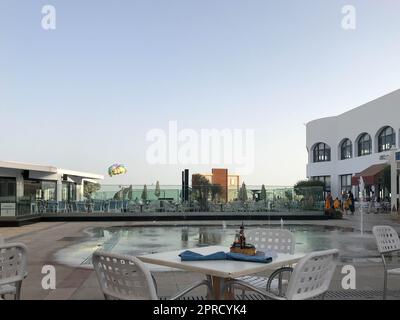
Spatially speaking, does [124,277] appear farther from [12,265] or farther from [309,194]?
[309,194]

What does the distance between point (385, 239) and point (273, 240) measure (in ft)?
4.79

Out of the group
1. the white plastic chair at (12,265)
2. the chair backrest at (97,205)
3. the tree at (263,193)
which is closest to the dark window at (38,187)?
the chair backrest at (97,205)

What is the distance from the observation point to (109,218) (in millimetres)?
23906

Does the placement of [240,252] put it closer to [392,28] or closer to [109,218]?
[392,28]

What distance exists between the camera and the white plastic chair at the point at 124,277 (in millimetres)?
2768

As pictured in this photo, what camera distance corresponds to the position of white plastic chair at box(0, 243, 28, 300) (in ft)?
12.4

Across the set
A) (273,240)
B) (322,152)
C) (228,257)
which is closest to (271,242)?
(273,240)

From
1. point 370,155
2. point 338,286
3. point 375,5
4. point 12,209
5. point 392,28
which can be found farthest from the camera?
point 370,155

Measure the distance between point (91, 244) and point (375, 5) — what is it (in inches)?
345

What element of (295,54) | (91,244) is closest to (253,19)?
(295,54)

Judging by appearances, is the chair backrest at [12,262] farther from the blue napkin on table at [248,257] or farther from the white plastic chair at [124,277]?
the blue napkin on table at [248,257]

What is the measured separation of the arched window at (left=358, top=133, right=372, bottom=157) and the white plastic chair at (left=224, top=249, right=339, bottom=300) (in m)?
49.3

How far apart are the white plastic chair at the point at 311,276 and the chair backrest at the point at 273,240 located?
5.16ft
